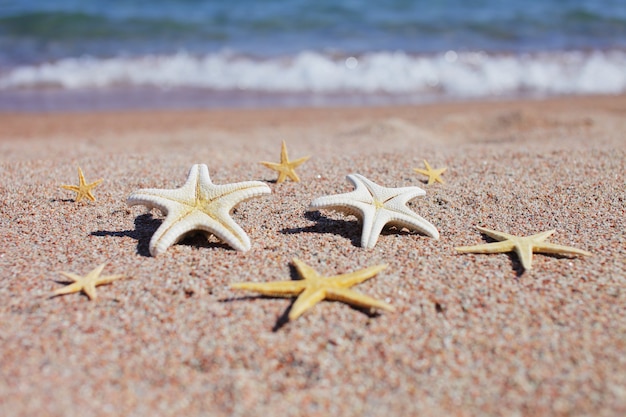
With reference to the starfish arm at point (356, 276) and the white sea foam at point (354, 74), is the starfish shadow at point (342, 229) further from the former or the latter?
the white sea foam at point (354, 74)

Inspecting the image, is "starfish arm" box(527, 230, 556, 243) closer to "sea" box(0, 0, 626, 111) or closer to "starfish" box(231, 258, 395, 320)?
"starfish" box(231, 258, 395, 320)

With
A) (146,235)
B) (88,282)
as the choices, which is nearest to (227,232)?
(146,235)

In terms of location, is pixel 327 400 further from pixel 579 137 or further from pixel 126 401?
pixel 579 137

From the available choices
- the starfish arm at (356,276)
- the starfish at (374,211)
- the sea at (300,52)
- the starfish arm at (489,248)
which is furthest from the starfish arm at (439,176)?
the sea at (300,52)

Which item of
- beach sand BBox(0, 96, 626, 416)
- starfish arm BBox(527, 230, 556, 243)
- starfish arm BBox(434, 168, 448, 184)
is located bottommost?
beach sand BBox(0, 96, 626, 416)

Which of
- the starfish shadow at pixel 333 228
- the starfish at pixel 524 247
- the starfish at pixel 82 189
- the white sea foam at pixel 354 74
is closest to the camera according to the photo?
the starfish at pixel 524 247

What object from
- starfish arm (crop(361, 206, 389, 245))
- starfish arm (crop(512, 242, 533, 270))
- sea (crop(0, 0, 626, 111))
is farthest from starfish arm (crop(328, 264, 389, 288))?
sea (crop(0, 0, 626, 111))
